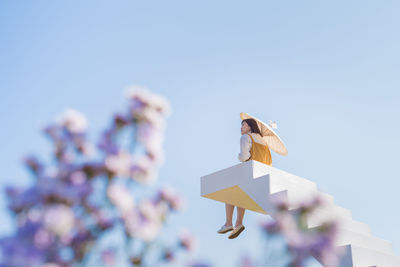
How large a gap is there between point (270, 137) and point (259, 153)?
0.37 meters

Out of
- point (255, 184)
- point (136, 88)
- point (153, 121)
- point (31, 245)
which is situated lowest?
point (31, 245)

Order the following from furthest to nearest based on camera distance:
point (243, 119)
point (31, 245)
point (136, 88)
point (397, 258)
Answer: point (243, 119)
point (397, 258)
point (136, 88)
point (31, 245)

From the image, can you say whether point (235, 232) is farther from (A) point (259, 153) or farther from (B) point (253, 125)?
(B) point (253, 125)

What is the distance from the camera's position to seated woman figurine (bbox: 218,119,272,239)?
15.6ft

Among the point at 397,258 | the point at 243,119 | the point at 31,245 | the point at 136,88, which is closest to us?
the point at 31,245

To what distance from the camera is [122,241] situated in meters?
1.47

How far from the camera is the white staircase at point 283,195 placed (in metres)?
3.80

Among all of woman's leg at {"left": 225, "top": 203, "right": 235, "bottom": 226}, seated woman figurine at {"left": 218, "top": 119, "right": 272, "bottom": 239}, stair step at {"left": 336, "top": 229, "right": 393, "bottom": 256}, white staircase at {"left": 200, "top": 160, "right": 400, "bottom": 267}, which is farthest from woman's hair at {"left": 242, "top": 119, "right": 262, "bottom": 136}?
stair step at {"left": 336, "top": 229, "right": 393, "bottom": 256}

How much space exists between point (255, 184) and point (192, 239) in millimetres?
2674

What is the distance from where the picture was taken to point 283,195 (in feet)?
12.9

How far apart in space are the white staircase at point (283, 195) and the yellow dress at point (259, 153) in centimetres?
35

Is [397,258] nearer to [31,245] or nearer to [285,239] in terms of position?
[285,239]

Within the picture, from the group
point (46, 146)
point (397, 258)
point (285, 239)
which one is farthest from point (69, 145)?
point (397, 258)

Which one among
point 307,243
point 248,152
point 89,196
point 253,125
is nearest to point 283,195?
point 248,152
